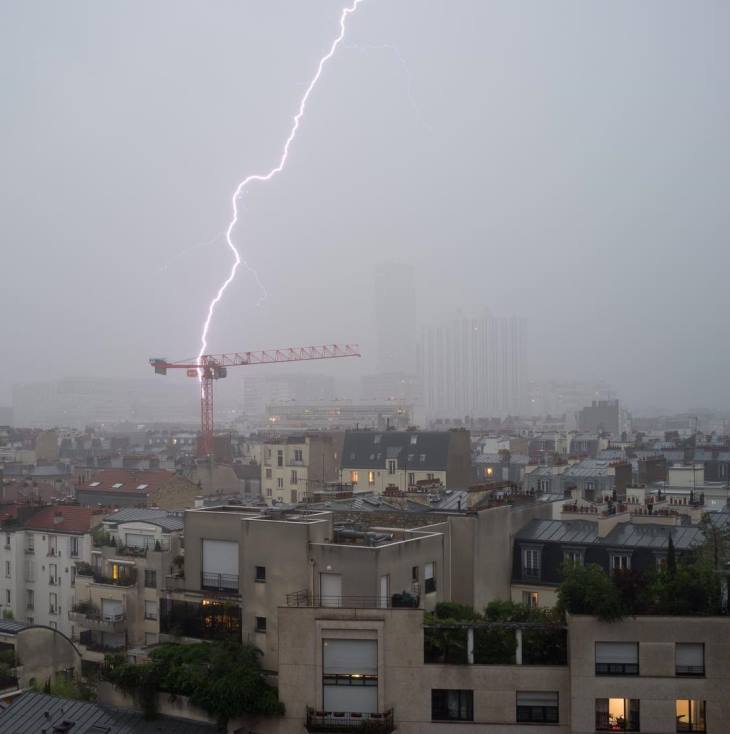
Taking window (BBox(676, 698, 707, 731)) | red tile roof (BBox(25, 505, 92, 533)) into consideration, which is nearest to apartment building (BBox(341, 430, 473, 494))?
red tile roof (BBox(25, 505, 92, 533))

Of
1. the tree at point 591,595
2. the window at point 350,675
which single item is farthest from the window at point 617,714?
the window at point 350,675

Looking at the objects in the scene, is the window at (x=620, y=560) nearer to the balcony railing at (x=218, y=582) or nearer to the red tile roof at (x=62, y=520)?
the balcony railing at (x=218, y=582)

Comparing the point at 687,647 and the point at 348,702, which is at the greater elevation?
the point at 687,647

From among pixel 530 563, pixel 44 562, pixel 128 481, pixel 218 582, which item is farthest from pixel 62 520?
pixel 530 563

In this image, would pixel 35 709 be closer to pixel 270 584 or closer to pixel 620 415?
pixel 270 584

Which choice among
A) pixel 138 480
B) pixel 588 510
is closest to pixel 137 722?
pixel 588 510

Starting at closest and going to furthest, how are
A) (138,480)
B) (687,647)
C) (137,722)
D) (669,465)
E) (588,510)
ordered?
(687,647)
(137,722)
(588,510)
(138,480)
(669,465)
